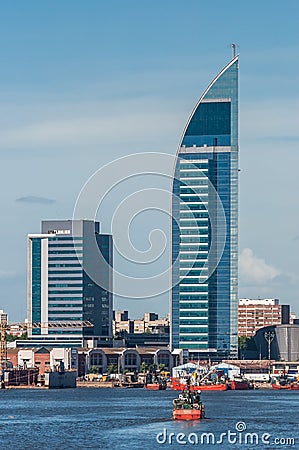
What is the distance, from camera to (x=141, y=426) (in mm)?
105688

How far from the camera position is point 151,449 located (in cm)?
8612
